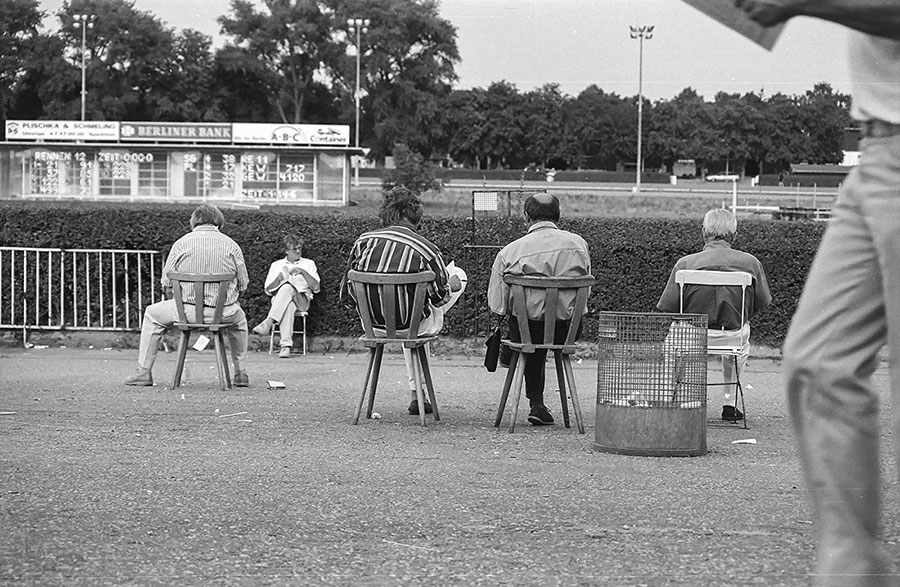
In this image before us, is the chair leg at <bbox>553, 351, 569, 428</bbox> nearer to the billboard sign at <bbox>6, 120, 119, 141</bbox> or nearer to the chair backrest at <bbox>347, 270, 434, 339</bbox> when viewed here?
the chair backrest at <bbox>347, 270, 434, 339</bbox>

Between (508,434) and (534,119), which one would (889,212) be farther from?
(508,434)

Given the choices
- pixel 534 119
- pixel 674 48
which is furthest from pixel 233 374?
pixel 674 48

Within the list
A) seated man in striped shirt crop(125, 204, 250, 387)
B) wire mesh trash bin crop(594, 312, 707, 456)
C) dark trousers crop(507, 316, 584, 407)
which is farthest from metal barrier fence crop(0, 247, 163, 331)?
wire mesh trash bin crop(594, 312, 707, 456)

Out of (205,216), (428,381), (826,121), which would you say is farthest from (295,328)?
(826,121)

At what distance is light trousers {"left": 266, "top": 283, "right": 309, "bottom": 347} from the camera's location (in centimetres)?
1392

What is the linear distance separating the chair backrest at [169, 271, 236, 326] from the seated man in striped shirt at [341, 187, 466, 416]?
1.75 metres

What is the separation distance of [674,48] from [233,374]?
8.86m

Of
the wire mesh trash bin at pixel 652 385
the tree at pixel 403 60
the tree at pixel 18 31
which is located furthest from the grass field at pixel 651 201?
the tree at pixel 18 31

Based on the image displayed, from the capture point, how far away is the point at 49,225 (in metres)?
14.7

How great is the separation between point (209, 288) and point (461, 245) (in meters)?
4.69

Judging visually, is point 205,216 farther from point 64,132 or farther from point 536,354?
point 64,132

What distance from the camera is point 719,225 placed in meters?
9.66

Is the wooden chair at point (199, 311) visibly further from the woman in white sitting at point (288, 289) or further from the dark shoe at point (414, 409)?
the woman in white sitting at point (288, 289)

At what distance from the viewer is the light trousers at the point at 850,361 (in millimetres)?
2879
